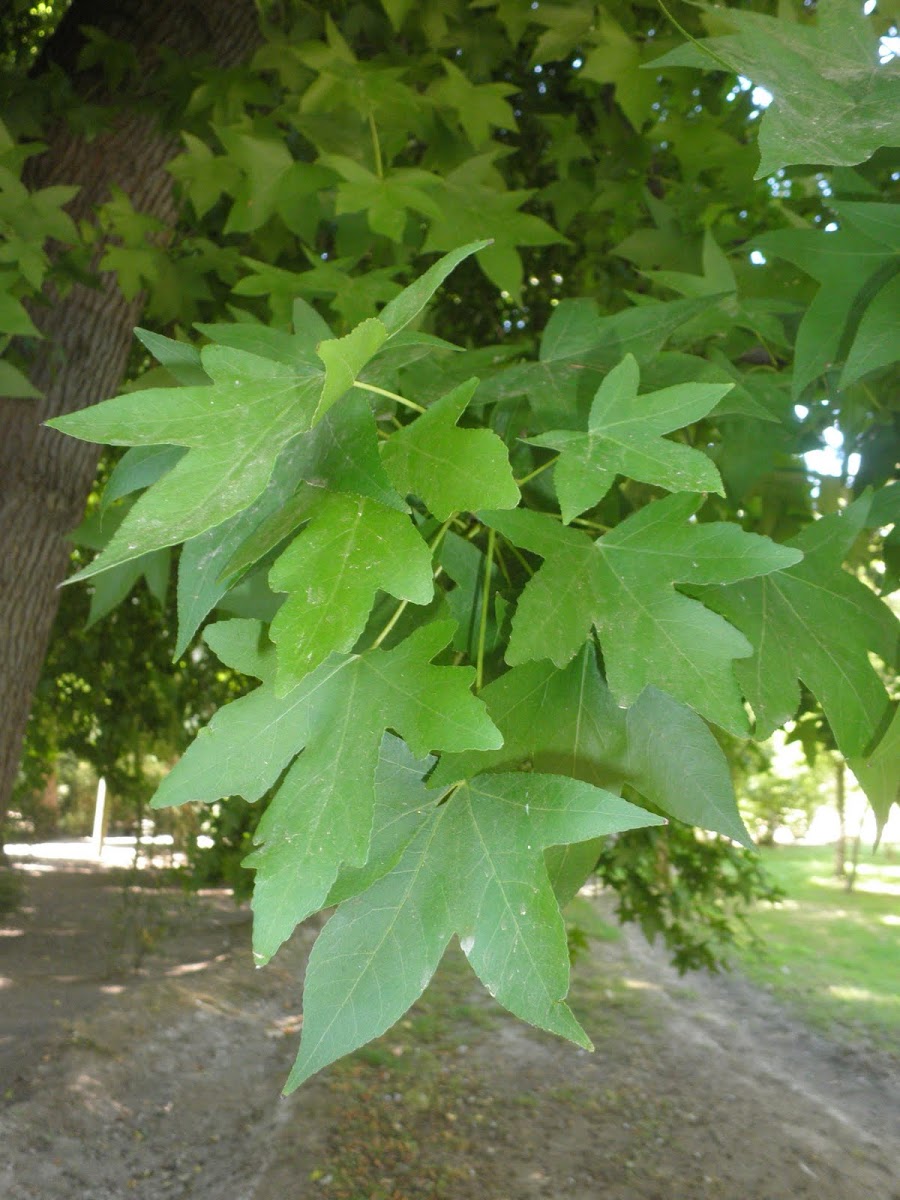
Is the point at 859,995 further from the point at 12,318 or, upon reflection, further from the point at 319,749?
the point at 319,749

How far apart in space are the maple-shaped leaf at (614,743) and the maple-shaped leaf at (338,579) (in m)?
0.19

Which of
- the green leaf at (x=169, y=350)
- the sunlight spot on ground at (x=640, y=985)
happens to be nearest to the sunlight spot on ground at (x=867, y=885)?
the sunlight spot on ground at (x=640, y=985)

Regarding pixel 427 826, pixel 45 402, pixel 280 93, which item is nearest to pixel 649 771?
pixel 427 826

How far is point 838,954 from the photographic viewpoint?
7.42 meters

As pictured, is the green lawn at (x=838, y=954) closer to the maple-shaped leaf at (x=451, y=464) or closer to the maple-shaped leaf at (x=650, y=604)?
the maple-shaped leaf at (x=650, y=604)

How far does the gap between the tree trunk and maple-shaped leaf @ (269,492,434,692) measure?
4.52 feet

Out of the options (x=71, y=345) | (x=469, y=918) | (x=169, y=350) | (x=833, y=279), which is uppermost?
(x=71, y=345)

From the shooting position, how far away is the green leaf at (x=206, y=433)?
0.55m

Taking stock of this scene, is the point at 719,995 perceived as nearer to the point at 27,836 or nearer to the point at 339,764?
the point at 339,764

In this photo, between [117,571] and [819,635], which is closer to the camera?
[819,635]

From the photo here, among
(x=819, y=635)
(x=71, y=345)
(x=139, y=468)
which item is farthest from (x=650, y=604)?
(x=71, y=345)

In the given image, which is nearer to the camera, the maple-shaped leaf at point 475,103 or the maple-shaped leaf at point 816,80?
the maple-shaped leaf at point 816,80

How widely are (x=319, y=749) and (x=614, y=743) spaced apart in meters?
0.23

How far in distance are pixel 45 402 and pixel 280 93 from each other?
0.96 m
